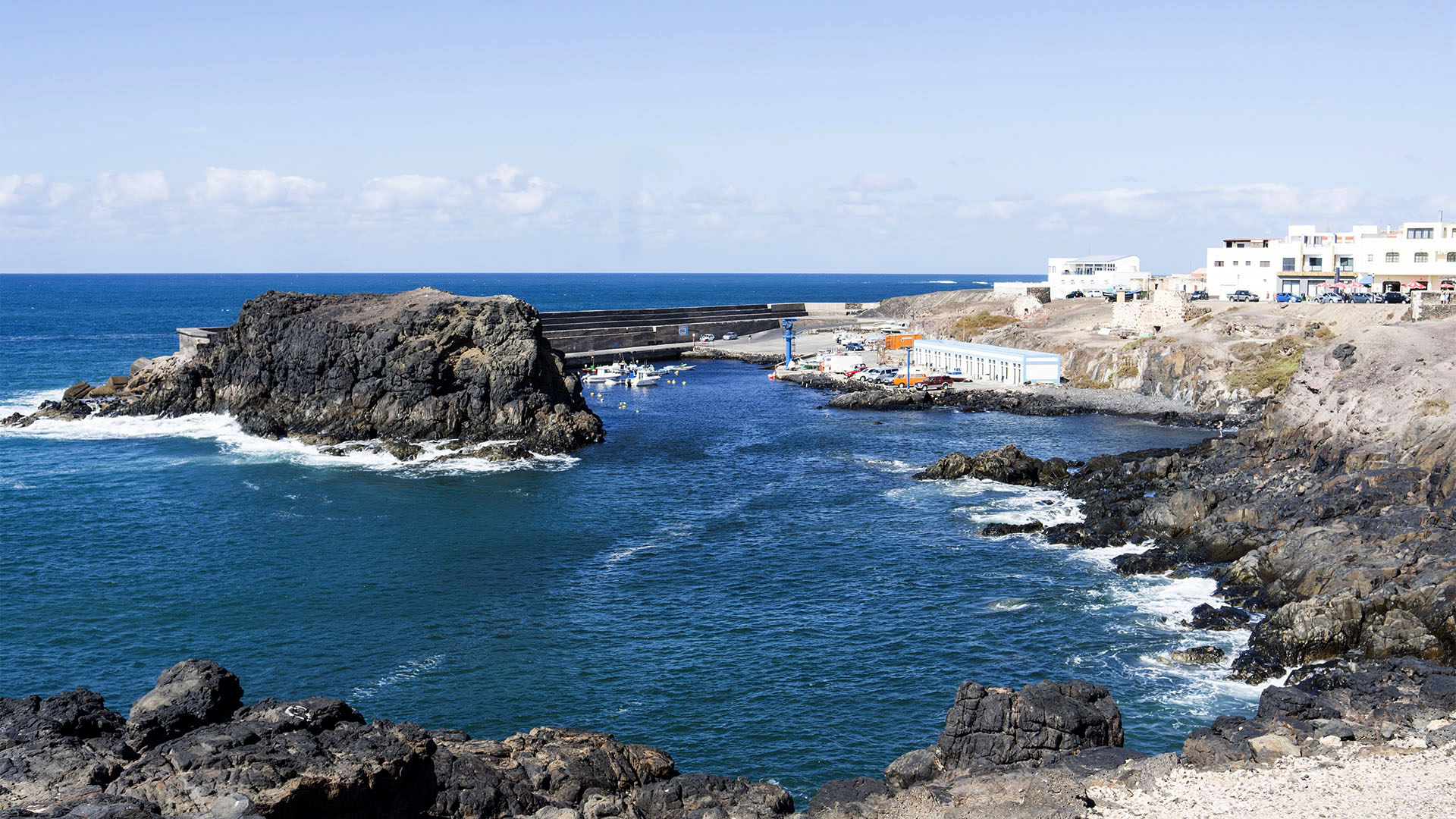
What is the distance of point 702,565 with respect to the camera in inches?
1783

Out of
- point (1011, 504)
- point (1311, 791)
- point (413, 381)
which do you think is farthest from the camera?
point (413, 381)

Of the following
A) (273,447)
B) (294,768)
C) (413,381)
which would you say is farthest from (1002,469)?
(273,447)

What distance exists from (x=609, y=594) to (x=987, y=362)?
2654 inches

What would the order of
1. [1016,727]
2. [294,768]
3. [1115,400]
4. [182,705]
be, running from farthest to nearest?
1. [1115,400]
2. [1016,727]
3. [182,705]
4. [294,768]

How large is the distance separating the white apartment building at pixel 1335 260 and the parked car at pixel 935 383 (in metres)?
37.8

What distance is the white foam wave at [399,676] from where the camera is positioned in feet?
105

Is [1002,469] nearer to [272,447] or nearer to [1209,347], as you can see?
[1209,347]

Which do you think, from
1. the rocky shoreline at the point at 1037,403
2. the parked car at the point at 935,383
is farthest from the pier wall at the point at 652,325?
the parked car at the point at 935,383

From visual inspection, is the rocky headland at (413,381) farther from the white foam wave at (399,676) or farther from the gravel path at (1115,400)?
the gravel path at (1115,400)

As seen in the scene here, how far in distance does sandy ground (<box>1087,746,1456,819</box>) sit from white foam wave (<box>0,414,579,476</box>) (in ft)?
161

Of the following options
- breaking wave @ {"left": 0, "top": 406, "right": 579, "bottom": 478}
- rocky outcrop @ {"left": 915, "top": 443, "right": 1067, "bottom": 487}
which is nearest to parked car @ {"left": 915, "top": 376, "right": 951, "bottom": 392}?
rocky outcrop @ {"left": 915, "top": 443, "right": 1067, "bottom": 487}

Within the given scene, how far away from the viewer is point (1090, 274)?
5699 inches

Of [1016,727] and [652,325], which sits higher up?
[652,325]

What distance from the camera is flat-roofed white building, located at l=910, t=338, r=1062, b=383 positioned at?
95.4m
